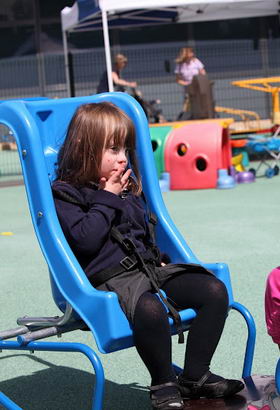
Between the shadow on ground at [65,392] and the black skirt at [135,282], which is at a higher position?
the black skirt at [135,282]

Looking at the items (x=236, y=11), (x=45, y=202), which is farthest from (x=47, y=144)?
(x=236, y=11)

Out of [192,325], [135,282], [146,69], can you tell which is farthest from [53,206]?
[146,69]

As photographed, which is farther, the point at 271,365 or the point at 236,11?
the point at 236,11

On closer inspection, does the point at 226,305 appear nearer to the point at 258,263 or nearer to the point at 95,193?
the point at 95,193

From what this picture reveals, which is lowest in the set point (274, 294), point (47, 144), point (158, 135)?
point (158, 135)

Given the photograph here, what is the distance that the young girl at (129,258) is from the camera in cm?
259

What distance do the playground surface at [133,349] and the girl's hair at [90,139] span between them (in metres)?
0.84

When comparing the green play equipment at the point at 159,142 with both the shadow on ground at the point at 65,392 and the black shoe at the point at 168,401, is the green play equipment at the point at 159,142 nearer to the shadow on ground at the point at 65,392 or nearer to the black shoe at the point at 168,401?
the shadow on ground at the point at 65,392

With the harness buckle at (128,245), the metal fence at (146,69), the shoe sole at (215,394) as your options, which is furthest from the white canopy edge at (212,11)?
the shoe sole at (215,394)

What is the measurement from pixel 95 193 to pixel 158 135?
758 centimetres

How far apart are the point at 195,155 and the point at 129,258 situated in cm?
688

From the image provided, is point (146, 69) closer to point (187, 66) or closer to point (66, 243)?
point (187, 66)

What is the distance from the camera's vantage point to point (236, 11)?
14406mm

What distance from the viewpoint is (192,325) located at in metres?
2.71
